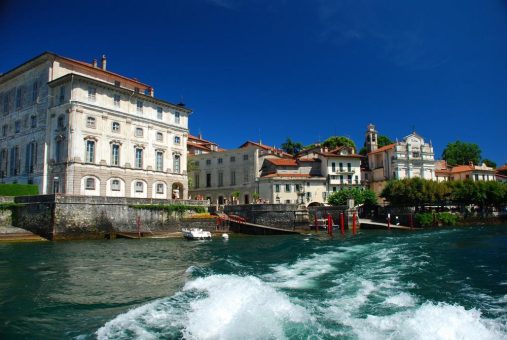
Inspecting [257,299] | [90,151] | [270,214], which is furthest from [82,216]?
[257,299]

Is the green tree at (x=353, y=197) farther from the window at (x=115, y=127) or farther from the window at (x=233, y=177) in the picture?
the window at (x=115, y=127)

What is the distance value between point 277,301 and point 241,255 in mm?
13302

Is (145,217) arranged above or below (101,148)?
below

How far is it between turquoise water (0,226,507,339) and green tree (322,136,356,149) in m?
66.6

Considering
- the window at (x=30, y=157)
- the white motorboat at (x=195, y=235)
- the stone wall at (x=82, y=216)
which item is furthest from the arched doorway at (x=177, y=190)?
the window at (x=30, y=157)

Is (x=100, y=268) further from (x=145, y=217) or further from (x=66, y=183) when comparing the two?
(x=66, y=183)

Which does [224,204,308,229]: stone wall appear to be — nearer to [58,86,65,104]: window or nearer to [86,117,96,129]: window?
[86,117,96,129]: window

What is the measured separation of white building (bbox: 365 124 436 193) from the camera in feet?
243

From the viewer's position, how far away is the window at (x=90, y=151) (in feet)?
142

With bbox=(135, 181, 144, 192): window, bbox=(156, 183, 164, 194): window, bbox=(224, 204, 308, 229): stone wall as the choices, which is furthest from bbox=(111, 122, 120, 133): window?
bbox=(224, 204, 308, 229): stone wall

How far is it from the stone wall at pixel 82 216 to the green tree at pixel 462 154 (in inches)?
3400

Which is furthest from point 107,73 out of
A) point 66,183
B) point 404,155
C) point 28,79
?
point 404,155

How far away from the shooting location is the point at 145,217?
1601 inches

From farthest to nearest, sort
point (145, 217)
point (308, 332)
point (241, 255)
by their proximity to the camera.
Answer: point (145, 217) → point (241, 255) → point (308, 332)
